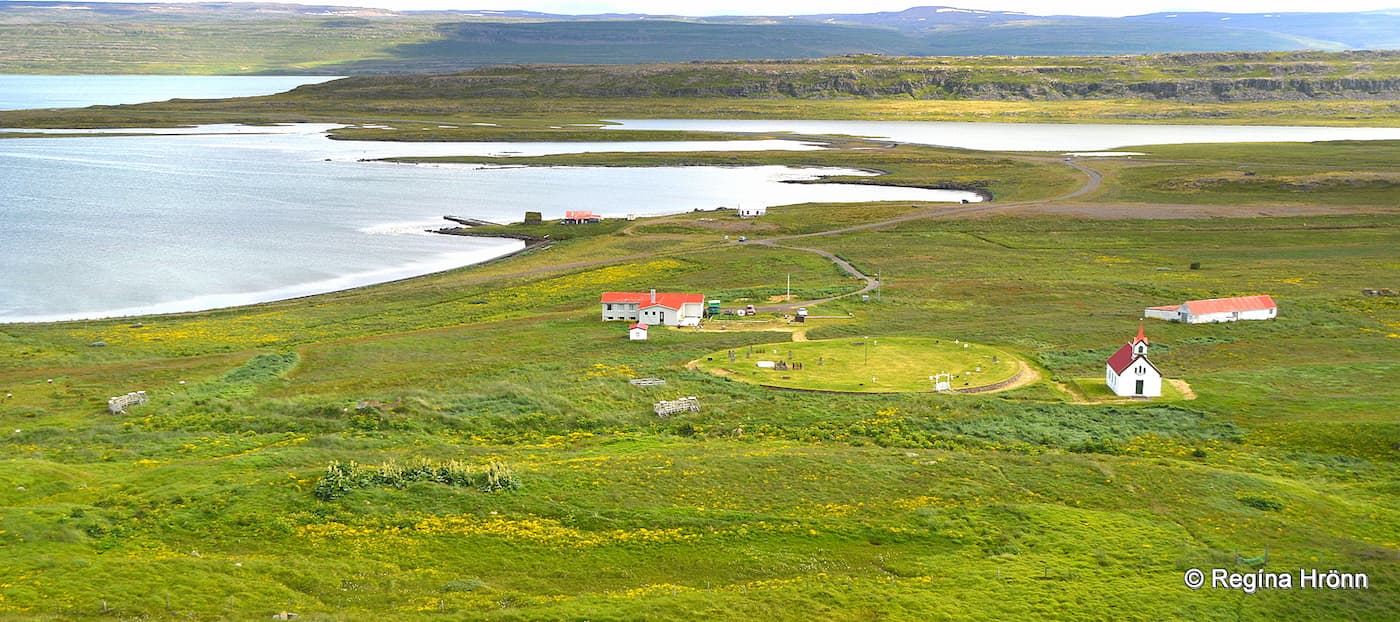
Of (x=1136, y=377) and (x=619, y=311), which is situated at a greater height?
(x=619, y=311)

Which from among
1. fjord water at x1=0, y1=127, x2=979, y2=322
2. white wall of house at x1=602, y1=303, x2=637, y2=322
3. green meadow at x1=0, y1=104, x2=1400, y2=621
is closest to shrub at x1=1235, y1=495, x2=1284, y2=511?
green meadow at x1=0, y1=104, x2=1400, y2=621

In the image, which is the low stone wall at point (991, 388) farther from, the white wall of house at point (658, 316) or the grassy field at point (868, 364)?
the white wall of house at point (658, 316)

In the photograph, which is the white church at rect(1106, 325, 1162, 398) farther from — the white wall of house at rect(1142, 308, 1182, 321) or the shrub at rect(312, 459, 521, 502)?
the shrub at rect(312, 459, 521, 502)

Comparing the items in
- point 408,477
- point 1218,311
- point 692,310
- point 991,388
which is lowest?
point 991,388

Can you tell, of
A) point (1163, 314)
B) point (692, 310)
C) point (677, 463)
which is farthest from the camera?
point (1163, 314)

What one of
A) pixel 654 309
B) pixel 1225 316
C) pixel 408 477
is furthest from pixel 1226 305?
pixel 408 477

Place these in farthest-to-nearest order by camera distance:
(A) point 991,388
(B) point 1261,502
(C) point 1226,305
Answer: (C) point 1226,305 → (A) point 991,388 → (B) point 1261,502

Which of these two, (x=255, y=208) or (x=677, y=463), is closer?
(x=677, y=463)

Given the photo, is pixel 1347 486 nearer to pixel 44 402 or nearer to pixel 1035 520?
pixel 1035 520

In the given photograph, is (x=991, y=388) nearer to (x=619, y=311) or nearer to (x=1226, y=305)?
(x=1226, y=305)
